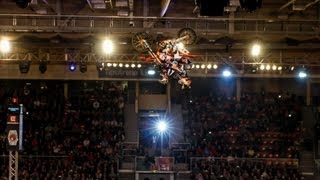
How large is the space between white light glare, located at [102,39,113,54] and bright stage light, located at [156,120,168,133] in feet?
26.3

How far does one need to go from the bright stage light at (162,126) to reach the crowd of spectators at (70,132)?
5.16ft

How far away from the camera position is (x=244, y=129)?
69.5 ft

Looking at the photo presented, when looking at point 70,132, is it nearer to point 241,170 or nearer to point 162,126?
point 162,126

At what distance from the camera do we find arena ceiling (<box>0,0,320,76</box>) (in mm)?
13727

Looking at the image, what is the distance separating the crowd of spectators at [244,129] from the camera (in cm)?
1972

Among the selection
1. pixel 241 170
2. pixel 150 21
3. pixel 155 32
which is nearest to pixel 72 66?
pixel 155 32

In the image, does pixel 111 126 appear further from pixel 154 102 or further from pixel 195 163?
pixel 195 163

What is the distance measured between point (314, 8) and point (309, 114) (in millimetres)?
5250

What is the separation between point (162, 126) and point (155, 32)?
7.64 metres

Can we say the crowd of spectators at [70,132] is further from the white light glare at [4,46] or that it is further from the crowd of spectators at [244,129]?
the white light glare at [4,46]

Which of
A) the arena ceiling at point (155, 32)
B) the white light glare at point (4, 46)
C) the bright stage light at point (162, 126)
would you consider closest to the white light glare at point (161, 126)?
the bright stage light at point (162, 126)

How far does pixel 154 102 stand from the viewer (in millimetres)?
22688

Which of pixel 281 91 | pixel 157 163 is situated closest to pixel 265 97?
pixel 281 91

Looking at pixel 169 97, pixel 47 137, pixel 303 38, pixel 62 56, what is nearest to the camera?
pixel 303 38
